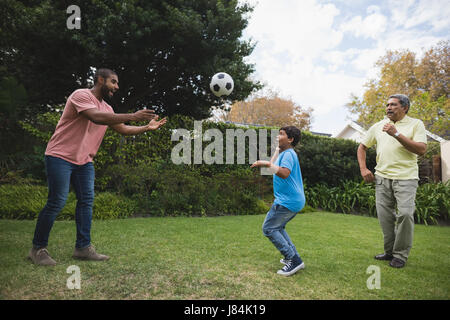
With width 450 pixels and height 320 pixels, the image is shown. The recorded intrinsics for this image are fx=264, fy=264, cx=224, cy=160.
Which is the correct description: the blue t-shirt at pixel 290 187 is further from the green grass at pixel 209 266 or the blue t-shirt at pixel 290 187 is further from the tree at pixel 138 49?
the tree at pixel 138 49

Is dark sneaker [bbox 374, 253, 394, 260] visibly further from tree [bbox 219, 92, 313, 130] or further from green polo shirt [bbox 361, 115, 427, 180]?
tree [bbox 219, 92, 313, 130]

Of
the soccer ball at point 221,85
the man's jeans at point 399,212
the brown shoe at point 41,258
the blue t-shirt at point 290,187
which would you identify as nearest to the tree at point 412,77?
the soccer ball at point 221,85

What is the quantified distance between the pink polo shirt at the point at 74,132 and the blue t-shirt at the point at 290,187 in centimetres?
204

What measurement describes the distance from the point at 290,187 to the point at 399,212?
4.99 feet

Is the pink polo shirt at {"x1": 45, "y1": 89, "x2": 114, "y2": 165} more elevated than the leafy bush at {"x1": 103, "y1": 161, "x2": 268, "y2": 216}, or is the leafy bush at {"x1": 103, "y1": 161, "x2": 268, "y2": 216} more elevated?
the pink polo shirt at {"x1": 45, "y1": 89, "x2": 114, "y2": 165}

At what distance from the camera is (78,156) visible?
9.34ft

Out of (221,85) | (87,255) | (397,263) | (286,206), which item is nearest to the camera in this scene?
(286,206)

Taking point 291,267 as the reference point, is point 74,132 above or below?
above

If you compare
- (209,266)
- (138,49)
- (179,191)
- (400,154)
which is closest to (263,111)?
(138,49)

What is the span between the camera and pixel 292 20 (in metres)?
8.68

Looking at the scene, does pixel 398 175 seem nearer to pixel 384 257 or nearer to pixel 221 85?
pixel 384 257

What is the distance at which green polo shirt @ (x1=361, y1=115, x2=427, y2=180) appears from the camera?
10.5 ft

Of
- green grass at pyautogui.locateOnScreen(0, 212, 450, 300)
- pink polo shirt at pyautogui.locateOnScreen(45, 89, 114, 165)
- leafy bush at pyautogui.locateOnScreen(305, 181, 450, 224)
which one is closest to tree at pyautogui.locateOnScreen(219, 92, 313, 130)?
leafy bush at pyautogui.locateOnScreen(305, 181, 450, 224)

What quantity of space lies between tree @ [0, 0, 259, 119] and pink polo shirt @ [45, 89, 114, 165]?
498 centimetres
